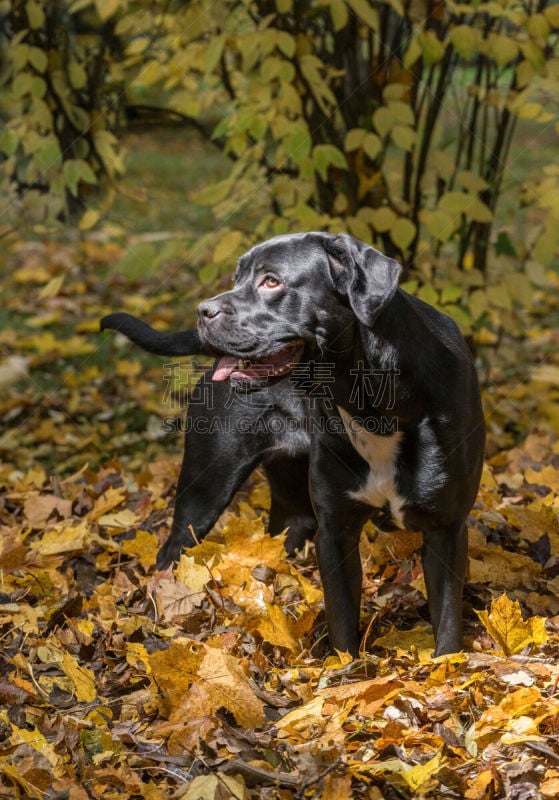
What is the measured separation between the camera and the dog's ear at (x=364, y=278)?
A: 315 centimetres

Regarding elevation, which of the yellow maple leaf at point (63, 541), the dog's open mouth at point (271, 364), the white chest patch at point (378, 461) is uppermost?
the dog's open mouth at point (271, 364)

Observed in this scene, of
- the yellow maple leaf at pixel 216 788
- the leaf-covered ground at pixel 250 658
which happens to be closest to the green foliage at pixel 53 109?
the leaf-covered ground at pixel 250 658

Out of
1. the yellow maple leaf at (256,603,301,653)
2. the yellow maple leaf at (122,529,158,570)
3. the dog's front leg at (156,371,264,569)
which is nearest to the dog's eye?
the dog's front leg at (156,371,264,569)

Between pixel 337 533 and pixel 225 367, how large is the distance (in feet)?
2.34

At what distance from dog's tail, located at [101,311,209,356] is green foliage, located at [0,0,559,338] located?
1.05 m

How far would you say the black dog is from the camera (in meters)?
3.30

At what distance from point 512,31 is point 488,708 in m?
4.17

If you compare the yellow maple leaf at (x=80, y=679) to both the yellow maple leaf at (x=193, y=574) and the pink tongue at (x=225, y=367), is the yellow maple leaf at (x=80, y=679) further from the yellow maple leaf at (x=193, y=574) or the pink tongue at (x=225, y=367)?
the pink tongue at (x=225, y=367)

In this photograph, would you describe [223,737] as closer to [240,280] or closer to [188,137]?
[240,280]

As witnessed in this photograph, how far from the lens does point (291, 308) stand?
3.32m

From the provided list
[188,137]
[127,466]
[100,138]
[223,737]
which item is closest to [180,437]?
[127,466]

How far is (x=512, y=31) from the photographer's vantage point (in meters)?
5.75

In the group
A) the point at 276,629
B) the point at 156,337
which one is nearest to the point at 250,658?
the point at 276,629

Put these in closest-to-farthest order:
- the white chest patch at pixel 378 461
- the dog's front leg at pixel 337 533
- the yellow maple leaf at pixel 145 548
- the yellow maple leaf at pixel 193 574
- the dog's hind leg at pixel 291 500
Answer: the white chest patch at pixel 378 461
the dog's front leg at pixel 337 533
the yellow maple leaf at pixel 193 574
the dog's hind leg at pixel 291 500
the yellow maple leaf at pixel 145 548
